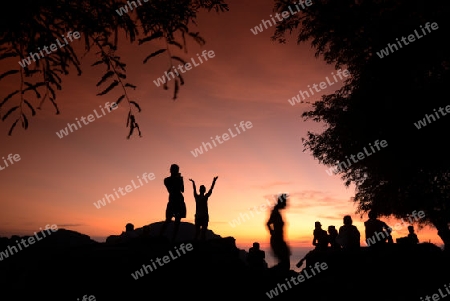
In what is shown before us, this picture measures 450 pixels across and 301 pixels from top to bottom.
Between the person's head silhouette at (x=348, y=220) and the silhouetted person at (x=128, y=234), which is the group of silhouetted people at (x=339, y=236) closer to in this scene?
the person's head silhouette at (x=348, y=220)

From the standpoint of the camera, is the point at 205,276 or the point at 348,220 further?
the point at 348,220

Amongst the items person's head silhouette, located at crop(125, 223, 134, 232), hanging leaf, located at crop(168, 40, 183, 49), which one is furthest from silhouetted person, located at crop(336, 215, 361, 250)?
hanging leaf, located at crop(168, 40, 183, 49)

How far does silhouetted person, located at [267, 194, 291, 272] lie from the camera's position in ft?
39.4

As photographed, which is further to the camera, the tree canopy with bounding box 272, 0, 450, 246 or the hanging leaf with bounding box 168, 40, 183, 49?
the tree canopy with bounding box 272, 0, 450, 246

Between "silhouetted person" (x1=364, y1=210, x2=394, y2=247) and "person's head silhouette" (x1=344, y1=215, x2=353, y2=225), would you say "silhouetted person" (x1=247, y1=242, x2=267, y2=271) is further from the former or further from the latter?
"silhouetted person" (x1=364, y1=210, x2=394, y2=247)

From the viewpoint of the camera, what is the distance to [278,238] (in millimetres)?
12055

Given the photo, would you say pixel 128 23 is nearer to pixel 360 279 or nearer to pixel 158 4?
pixel 158 4

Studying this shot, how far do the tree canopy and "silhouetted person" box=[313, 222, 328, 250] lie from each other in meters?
3.44

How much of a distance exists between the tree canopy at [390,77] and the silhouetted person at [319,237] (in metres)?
3.44

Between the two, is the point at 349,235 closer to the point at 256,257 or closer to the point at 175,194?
the point at 256,257

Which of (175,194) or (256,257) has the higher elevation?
(175,194)

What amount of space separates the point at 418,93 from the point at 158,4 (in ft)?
39.0

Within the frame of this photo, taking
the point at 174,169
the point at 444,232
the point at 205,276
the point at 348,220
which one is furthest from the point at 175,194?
the point at 444,232

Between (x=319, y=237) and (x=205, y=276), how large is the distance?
276 inches
